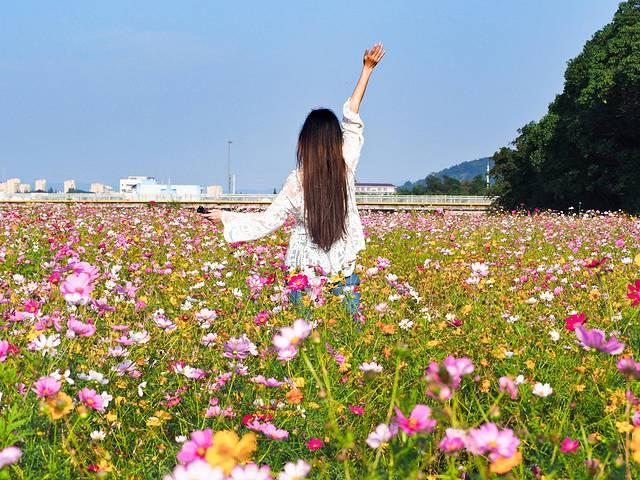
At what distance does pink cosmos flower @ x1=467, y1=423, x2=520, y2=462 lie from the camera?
3.58ft

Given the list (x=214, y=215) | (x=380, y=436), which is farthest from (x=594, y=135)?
(x=380, y=436)

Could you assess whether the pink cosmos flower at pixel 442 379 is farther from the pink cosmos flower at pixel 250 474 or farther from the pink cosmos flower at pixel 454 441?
the pink cosmos flower at pixel 250 474

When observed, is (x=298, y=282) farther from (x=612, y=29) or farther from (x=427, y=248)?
(x=612, y=29)

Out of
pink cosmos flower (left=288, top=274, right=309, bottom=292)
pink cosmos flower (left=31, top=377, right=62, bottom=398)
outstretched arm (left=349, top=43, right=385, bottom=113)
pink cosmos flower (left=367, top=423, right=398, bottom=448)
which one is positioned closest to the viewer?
pink cosmos flower (left=367, top=423, right=398, bottom=448)

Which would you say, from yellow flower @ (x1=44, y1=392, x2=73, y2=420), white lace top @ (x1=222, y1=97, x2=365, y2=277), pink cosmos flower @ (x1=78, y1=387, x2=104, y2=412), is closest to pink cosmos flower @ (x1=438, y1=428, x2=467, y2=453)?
yellow flower @ (x1=44, y1=392, x2=73, y2=420)

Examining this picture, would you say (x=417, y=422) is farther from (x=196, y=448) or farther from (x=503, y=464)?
(x=196, y=448)

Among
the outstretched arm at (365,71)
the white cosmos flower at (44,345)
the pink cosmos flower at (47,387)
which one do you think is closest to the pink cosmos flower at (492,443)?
the pink cosmos flower at (47,387)

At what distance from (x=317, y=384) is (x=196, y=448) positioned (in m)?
1.49

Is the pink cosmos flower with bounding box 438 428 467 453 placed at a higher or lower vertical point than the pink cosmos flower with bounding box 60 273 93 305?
lower

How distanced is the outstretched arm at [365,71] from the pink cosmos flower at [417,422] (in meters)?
2.93

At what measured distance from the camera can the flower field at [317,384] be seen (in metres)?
1.28

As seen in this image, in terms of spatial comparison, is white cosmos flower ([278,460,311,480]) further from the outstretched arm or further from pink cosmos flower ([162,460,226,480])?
the outstretched arm

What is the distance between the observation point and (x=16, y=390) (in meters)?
2.07

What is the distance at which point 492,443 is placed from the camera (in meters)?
1.12
